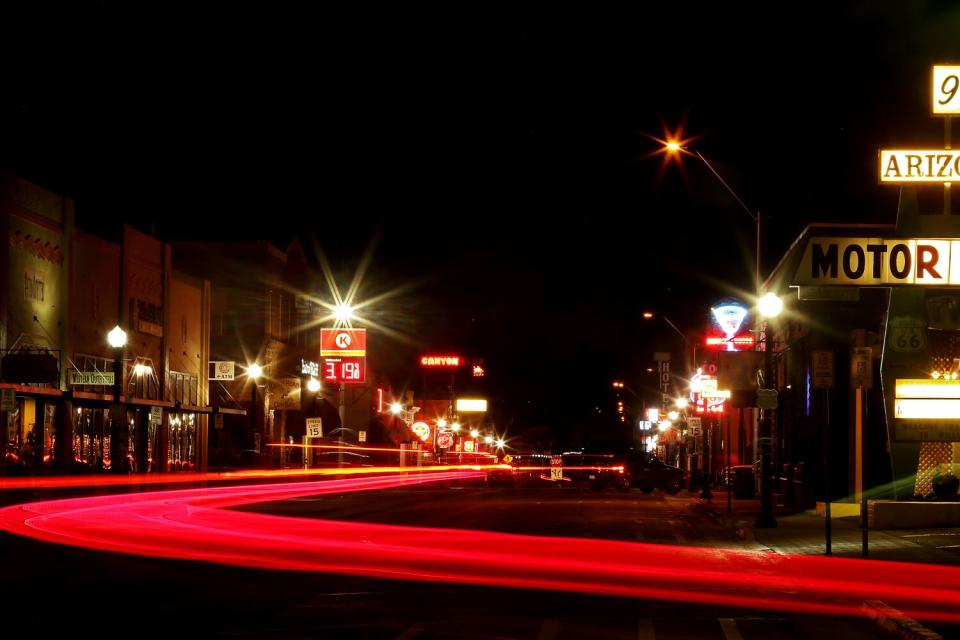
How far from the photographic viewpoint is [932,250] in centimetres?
1967

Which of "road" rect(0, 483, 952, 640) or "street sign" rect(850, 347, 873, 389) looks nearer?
"road" rect(0, 483, 952, 640)

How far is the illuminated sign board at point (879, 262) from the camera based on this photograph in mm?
19609

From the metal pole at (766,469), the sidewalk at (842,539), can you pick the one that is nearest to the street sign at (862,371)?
the sidewalk at (842,539)

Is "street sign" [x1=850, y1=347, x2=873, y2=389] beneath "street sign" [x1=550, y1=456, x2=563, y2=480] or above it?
above

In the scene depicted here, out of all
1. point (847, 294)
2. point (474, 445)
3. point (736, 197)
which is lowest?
point (474, 445)

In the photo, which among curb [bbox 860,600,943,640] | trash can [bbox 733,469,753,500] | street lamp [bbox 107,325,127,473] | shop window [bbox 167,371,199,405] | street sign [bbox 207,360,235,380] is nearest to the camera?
curb [bbox 860,600,943,640]

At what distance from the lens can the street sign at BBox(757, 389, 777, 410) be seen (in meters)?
27.2

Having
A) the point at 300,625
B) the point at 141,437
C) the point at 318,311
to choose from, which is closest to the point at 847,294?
the point at 300,625

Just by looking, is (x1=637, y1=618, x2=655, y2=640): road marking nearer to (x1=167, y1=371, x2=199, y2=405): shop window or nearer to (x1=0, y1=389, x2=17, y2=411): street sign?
(x1=0, y1=389, x2=17, y2=411): street sign

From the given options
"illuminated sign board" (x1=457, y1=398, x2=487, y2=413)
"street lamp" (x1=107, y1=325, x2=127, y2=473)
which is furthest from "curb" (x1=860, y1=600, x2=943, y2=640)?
"illuminated sign board" (x1=457, y1=398, x2=487, y2=413)

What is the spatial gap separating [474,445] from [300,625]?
118437 mm

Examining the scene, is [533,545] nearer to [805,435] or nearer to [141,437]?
[805,435]

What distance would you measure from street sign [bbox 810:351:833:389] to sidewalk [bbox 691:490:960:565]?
2.96 metres

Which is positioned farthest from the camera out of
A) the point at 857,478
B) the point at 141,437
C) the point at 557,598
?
the point at 141,437
